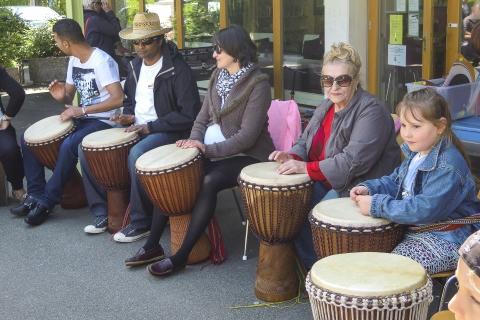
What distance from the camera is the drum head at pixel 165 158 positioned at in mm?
4039

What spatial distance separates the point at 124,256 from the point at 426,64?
3011mm

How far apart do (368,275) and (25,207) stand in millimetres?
3711

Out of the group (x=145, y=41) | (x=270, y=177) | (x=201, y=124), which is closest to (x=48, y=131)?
(x=145, y=41)

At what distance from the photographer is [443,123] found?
2924mm

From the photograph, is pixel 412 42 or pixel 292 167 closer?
pixel 292 167

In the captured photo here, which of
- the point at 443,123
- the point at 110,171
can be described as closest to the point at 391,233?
the point at 443,123

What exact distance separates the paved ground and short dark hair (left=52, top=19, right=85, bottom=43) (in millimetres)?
1429

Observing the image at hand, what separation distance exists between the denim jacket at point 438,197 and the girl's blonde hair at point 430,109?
0.19 feet

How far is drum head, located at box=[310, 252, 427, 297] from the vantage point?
2336 millimetres

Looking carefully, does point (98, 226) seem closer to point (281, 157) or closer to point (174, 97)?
point (174, 97)

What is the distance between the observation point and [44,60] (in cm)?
1402

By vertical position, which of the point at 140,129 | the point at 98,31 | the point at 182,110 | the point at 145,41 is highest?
the point at 98,31

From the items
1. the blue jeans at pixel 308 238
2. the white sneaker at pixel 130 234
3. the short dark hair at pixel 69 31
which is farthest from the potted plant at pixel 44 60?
the blue jeans at pixel 308 238

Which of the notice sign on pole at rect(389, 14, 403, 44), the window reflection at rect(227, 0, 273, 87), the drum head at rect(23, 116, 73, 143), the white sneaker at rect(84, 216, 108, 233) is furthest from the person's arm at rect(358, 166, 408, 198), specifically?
the window reflection at rect(227, 0, 273, 87)
